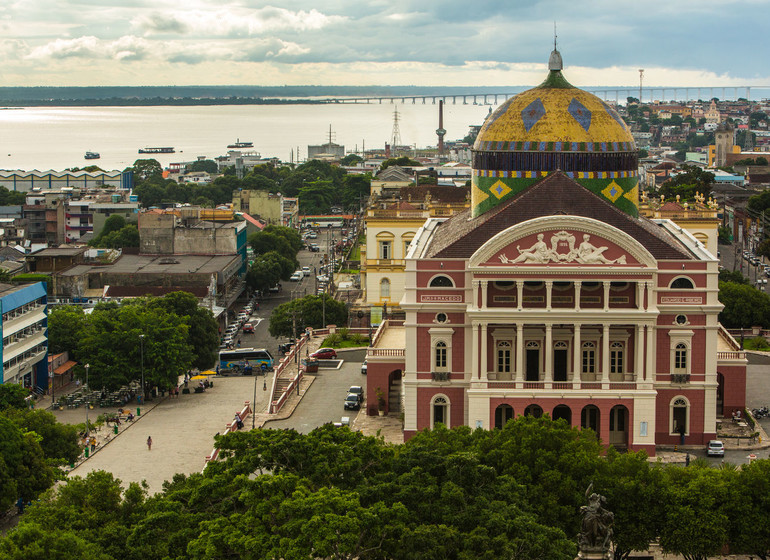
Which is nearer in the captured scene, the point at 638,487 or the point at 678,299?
the point at 638,487

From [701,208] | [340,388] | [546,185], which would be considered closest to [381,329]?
[340,388]

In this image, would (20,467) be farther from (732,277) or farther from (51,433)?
(732,277)

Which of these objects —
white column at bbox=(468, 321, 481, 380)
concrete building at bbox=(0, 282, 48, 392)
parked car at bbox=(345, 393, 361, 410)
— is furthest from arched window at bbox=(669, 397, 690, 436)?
concrete building at bbox=(0, 282, 48, 392)

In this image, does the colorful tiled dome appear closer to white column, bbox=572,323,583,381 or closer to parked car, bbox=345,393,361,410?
white column, bbox=572,323,583,381

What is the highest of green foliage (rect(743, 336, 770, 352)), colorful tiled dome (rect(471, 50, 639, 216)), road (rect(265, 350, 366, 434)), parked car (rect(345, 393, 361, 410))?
colorful tiled dome (rect(471, 50, 639, 216))

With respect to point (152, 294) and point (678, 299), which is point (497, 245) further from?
point (152, 294)

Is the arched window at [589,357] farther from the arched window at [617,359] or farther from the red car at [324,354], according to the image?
the red car at [324,354]

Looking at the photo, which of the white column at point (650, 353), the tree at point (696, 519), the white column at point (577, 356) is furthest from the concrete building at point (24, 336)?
the tree at point (696, 519)
